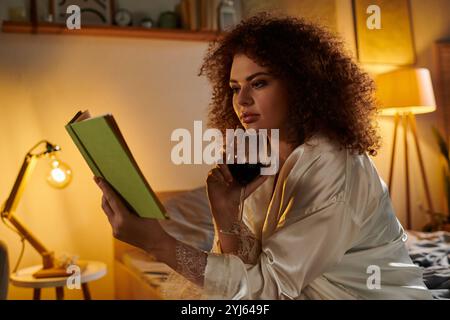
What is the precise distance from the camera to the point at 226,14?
7.16 ft

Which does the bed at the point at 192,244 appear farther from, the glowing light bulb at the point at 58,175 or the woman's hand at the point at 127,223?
the woman's hand at the point at 127,223

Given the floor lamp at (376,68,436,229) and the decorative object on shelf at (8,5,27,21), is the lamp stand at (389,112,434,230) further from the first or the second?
the decorative object on shelf at (8,5,27,21)

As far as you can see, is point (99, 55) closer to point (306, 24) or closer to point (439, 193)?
point (306, 24)

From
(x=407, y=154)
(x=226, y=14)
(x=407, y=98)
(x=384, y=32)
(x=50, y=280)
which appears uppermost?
(x=226, y=14)

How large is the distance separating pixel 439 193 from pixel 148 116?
1.45 metres

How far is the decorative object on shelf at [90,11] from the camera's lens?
77.0 inches

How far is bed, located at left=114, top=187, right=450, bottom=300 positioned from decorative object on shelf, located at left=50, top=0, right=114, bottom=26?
76cm

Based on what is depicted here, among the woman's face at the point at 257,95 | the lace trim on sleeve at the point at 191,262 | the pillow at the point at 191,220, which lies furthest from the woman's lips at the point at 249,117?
the pillow at the point at 191,220

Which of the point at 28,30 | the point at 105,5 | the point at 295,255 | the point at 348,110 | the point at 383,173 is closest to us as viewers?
the point at 295,255

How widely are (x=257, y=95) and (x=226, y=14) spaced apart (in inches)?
59.5

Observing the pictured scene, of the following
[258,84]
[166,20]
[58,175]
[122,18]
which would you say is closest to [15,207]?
[58,175]

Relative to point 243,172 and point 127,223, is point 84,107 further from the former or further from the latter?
point 127,223

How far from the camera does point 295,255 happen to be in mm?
657

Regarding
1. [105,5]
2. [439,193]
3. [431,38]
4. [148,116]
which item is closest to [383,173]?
[439,193]
